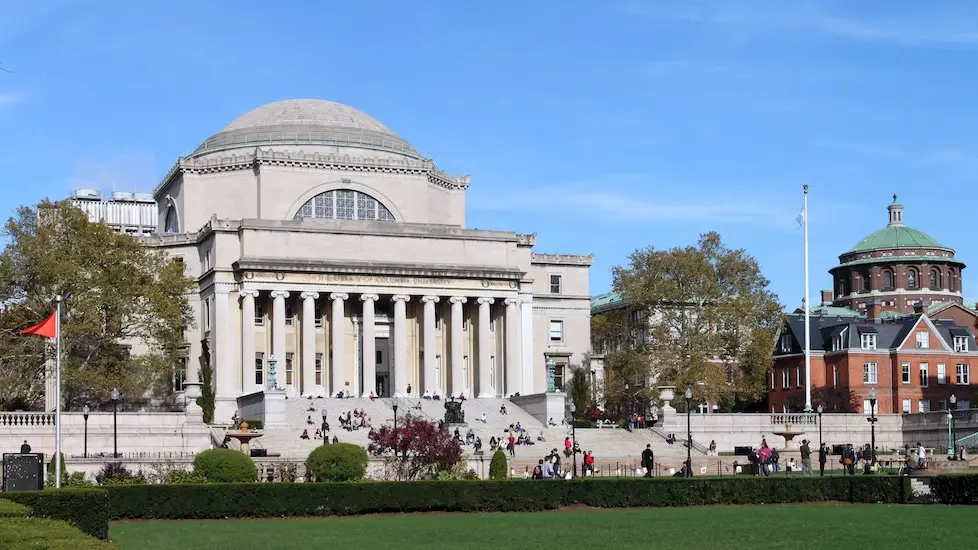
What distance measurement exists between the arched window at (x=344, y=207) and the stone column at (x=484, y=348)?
10.3 metres

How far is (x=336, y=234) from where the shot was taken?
96625 mm

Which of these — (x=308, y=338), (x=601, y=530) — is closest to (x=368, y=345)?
(x=308, y=338)

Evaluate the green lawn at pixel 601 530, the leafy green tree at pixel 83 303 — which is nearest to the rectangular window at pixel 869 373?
the leafy green tree at pixel 83 303

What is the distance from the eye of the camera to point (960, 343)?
390 feet

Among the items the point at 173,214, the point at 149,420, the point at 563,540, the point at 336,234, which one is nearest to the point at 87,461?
the point at 149,420

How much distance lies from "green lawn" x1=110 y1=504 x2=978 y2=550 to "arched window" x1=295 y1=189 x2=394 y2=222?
6041cm

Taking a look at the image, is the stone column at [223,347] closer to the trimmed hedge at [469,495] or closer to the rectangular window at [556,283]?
the rectangular window at [556,283]

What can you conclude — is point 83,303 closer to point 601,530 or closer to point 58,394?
point 58,394

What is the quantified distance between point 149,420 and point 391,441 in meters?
18.3

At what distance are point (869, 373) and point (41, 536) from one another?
96.9m

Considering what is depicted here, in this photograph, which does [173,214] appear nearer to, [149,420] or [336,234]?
[336,234]

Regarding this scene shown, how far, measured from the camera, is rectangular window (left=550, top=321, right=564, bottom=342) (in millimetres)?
108438

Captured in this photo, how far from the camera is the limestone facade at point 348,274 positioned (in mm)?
94250

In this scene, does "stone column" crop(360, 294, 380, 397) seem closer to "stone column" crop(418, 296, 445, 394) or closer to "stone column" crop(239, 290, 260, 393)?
"stone column" crop(418, 296, 445, 394)
